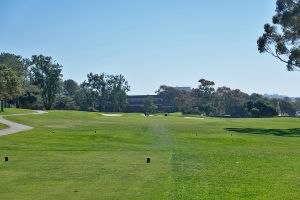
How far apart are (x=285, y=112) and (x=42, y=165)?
180m

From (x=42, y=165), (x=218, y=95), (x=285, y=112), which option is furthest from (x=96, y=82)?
(x=42, y=165)

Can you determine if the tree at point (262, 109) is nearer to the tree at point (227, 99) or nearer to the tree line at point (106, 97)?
the tree line at point (106, 97)

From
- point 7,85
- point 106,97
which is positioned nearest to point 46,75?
point 106,97

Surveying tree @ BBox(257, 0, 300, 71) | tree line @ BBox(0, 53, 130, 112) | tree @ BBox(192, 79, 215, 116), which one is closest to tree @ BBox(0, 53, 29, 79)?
tree line @ BBox(0, 53, 130, 112)

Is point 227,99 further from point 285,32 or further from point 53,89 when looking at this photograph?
point 285,32

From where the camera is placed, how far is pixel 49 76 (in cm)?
15338

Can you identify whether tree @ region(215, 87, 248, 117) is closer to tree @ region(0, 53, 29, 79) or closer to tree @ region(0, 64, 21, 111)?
tree @ region(0, 53, 29, 79)

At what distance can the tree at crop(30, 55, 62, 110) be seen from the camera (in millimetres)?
151750

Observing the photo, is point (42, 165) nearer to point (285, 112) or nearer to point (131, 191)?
point (131, 191)

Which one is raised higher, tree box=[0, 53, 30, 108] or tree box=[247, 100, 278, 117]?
tree box=[0, 53, 30, 108]

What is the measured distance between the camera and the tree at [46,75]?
151750 mm

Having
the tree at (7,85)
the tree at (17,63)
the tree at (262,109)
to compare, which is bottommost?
the tree at (262,109)

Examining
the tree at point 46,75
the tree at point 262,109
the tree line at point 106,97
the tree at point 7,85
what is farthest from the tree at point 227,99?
the tree at point 7,85

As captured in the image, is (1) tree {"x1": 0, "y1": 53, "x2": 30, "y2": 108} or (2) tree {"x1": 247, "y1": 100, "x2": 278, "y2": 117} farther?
(1) tree {"x1": 0, "y1": 53, "x2": 30, "y2": 108}
